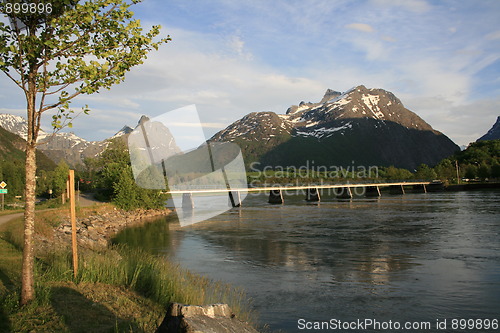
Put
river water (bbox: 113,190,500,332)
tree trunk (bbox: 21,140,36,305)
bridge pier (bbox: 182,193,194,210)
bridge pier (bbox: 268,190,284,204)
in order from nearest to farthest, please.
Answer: tree trunk (bbox: 21,140,36,305), river water (bbox: 113,190,500,332), bridge pier (bbox: 182,193,194,210), bridge pier (bbox: 268,190,284,204)

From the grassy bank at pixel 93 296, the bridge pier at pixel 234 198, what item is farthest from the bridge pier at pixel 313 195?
the grassy bank at pixel 93 296

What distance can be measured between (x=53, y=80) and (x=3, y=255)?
975 centimetres

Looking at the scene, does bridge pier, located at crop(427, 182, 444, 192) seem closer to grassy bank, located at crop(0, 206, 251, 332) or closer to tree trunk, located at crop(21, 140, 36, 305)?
grassy bank, located at crop(0, 206, 251, 332)

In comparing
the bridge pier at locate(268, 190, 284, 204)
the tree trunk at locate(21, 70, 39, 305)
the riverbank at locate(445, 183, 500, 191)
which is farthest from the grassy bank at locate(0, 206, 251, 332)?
the riverbank at locate(445, 183, 500, 191)

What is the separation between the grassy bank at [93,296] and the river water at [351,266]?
2873 mm

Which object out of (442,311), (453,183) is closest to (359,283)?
(442,311)

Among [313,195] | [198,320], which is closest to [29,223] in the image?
[198,320]

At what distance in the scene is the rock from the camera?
634cm

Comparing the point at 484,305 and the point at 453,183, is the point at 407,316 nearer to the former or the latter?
the point at 484,305

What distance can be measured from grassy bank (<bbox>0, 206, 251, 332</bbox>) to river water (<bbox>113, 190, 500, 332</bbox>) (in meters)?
2.87

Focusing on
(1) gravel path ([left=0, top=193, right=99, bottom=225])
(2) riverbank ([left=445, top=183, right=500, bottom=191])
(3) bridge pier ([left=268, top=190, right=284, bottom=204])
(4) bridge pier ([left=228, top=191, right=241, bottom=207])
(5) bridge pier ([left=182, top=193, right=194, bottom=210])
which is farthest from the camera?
(2) riverbank ([left=445, top=183, right=500, bottom=191])

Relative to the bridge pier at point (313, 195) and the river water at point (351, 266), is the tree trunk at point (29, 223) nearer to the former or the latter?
the river water at point (351, 266)

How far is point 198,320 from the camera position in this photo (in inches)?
257

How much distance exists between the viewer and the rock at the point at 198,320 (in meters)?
6.34
